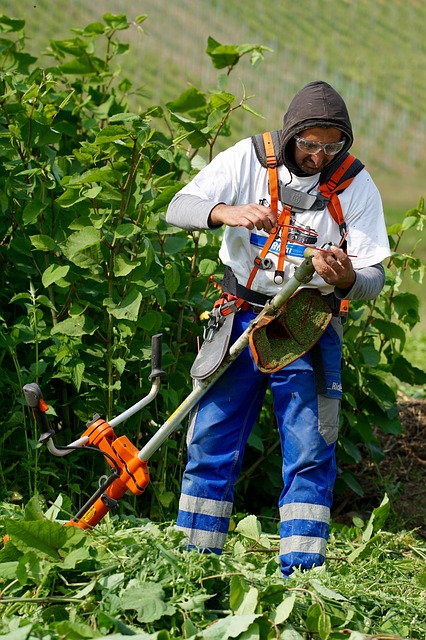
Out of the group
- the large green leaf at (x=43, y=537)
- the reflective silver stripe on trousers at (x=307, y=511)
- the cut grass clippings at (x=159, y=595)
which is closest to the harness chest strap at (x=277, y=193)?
the reflective silver stripe on trousers at (x=307, y=511)

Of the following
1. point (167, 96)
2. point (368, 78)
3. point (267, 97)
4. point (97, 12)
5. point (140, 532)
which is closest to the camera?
point (140, 532)

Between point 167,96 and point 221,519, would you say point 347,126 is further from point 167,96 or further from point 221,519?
point 167,96

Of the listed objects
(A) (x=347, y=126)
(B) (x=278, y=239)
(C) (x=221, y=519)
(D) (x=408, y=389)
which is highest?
(A) (x=347, y=126)

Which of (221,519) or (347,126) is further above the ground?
(347,126)

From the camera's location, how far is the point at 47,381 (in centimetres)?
414

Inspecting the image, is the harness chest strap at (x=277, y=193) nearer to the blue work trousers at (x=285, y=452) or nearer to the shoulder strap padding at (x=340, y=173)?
the shoulder strap padding at (x=340, y=173)

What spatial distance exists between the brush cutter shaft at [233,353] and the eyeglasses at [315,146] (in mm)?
393

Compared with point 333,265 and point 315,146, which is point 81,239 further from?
point 333,265

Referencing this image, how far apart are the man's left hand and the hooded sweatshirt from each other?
26cm

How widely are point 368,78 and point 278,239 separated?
70.0 feet

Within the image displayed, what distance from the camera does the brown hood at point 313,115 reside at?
3.44 metres

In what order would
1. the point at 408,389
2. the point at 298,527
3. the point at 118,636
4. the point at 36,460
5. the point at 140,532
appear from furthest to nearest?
the point at 408,389 → the point at 36,460 → the point at 298,527 → the point at 140,532 → the point at 118,636

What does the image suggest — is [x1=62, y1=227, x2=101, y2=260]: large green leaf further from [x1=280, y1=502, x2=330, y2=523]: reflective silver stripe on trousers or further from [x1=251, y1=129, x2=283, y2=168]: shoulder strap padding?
[x1=280, y1=502, x2=330, y2=523]: reflective silver stripe on trousers

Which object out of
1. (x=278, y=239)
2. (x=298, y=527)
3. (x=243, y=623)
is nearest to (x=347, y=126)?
(x=278, y=239)
